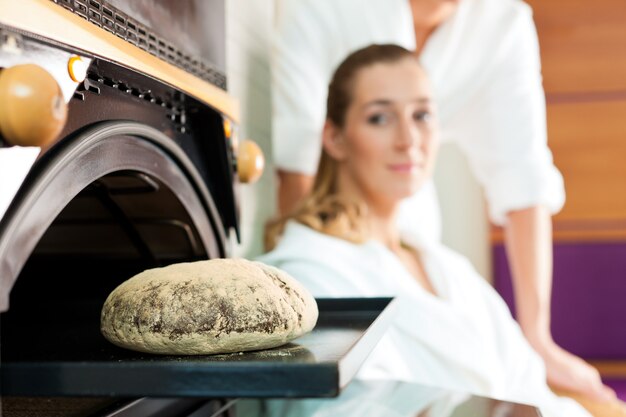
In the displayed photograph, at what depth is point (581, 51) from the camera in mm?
2479

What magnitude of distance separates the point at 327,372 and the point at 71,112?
23cm

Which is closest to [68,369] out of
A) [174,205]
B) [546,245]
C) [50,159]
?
[50,159]

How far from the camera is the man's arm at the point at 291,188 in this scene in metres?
1.57

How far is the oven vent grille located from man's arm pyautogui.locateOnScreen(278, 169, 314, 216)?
0.77 m

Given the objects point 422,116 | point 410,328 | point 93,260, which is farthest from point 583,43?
point 93,260

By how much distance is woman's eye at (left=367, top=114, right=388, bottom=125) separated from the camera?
141cm

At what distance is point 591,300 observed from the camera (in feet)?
7.84

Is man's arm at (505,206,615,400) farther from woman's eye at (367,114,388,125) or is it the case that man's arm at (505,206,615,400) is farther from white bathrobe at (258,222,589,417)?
woman's eye at (367,114,388,125)

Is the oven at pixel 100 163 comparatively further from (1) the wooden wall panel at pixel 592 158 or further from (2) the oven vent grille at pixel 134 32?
(1) the wooden wall panel at pixel 592 158

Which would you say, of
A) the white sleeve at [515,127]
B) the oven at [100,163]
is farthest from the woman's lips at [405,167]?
the oven at [100,163]

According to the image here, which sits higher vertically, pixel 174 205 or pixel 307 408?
pixel 174 205

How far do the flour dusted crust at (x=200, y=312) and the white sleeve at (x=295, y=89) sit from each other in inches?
41.6

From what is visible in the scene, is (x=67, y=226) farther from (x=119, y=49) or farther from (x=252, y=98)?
(x=252, y=98)

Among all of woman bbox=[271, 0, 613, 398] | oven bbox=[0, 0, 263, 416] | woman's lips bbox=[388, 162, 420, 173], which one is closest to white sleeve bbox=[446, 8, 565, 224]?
woman bbox=[271, 0, 613, 398]
